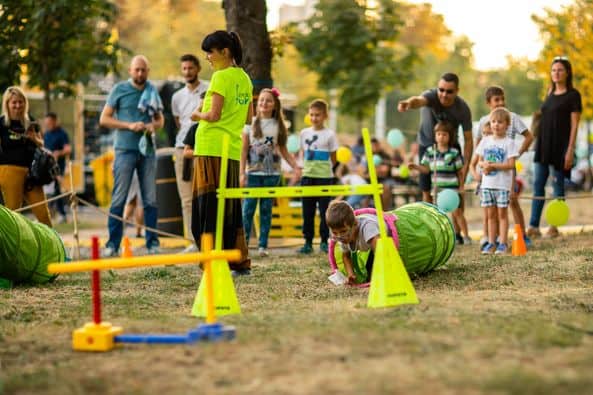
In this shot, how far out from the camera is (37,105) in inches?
958

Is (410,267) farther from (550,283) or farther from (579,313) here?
(579,313)

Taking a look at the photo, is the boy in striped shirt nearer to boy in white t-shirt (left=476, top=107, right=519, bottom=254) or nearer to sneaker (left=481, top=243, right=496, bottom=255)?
boy in white t-shirt (left=476, top=107, right=519, bottom=254)

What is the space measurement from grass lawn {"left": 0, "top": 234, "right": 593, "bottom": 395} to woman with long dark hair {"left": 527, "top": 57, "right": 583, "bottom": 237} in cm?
439

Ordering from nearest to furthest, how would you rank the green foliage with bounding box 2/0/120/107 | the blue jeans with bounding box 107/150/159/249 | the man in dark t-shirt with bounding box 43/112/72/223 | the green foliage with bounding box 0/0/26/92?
the blue jeans with bounding box 107/150/159/249 < the green foliage with bounding box 0/0/26/92 < the green foliage with bounding box 2/0/120/107 < the man in dark t-shirt with bounding box 43/112/72/223

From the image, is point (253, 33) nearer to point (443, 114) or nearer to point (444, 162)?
point (443, 114)

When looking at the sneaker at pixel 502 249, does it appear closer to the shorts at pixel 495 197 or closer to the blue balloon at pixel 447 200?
the shorts at pixel 495 197

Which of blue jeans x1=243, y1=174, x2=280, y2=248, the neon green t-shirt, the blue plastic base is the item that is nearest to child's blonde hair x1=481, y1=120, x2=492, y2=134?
blue jeans x1=243, y1=174, x2=280, y2=248

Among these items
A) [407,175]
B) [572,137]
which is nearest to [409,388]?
[572,137]

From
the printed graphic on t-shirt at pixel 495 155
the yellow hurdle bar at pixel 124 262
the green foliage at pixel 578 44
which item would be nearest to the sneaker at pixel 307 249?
the printed graphic on t-shirt at pixel 495 155

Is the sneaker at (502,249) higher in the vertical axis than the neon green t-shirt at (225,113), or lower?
lower

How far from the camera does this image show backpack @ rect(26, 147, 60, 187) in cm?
1109

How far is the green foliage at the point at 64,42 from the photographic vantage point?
16406 mm

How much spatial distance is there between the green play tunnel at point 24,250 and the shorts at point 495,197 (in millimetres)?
4224

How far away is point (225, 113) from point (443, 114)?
416cm
